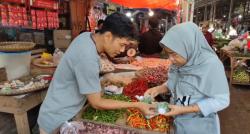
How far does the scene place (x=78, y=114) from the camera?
1.75 m

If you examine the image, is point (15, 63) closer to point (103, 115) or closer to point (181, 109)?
point (103, 115)

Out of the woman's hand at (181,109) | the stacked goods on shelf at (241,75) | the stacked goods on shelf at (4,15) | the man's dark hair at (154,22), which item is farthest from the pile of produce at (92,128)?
the stacked goods on shelf at (241,75)

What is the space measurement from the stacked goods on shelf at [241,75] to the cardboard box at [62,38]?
5.10 meters

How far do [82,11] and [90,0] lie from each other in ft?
1.39

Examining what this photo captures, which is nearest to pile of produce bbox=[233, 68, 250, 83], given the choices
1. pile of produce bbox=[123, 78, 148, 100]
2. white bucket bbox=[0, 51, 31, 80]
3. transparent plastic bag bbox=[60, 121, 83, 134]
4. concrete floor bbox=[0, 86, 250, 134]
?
concrete floor bbox=[0, 86, 250, 134]

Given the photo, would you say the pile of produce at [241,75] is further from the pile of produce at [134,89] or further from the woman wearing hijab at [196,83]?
the woman wearing hijab at [196,83]

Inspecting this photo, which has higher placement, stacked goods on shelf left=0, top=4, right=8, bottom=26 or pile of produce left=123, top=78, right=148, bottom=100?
stacked goods on shelf left=0, top=4, right=8, bottom=26

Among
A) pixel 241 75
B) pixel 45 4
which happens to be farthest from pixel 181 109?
pixel 241 75

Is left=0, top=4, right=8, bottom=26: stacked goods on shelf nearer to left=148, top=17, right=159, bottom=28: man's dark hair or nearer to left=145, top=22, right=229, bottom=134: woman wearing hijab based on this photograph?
left=148, top=17, right=159, bottom=28: man's dark hair

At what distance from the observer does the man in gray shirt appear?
1.42m

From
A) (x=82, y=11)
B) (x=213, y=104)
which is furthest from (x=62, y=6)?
(x=213, y=104)

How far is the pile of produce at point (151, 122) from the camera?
1.73 metres

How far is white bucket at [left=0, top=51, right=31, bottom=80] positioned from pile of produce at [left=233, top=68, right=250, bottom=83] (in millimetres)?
5857

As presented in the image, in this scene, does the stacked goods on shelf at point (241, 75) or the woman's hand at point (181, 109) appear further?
the stacked goods on shelf at point (241, 75)
